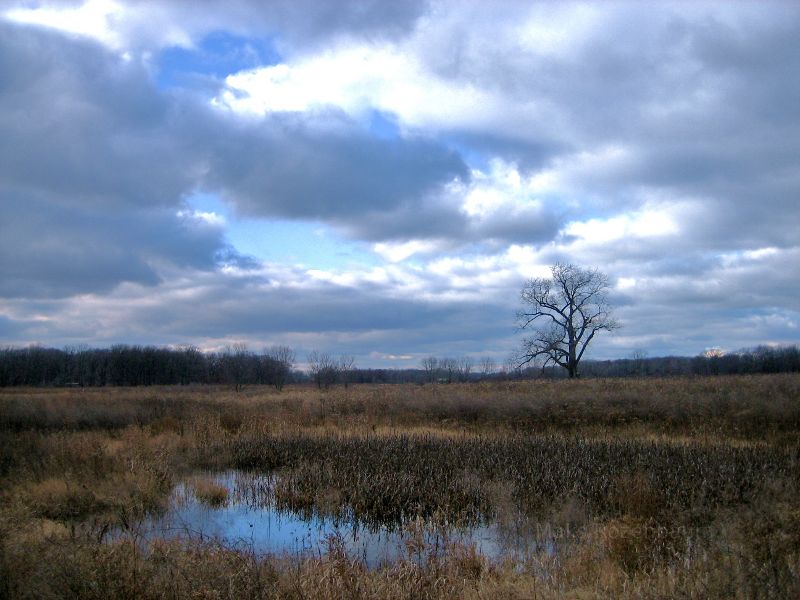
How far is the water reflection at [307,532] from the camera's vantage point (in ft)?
26.6

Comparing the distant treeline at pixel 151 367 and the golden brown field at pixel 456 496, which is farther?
the distant treeline at pixel 151 367

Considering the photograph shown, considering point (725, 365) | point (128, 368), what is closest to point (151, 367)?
point (128, 368)

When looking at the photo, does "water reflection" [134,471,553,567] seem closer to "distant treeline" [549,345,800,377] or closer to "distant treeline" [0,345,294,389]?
"distant treeline" [549,345,800,377]

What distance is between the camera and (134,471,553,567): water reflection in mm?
8094

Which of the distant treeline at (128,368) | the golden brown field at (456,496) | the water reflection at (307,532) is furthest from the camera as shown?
the distant treeline at (128,368)

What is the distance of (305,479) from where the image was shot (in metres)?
12.6

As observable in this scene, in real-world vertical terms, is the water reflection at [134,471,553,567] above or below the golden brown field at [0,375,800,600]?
below

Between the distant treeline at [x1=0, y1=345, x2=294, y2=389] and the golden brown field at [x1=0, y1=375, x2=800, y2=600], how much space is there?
79.4m

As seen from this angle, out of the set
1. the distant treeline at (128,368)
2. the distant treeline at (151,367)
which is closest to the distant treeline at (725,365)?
the distant treeline at (151,367)

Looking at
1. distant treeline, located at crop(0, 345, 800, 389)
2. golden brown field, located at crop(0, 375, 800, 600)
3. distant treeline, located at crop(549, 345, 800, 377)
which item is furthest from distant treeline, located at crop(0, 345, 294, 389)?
golden brown field, located at crop(0, 375, 800, 600)

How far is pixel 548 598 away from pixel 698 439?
1424 centimetres

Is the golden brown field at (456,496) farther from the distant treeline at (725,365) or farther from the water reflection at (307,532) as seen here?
the distant treeline at (725,365)

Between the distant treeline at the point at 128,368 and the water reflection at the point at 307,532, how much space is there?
86.3 metres

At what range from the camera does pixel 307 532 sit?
9.80m
